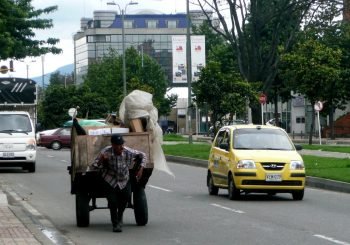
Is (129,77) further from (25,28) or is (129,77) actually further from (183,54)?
(25,28)

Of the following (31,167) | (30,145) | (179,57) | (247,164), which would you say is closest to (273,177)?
(247,164)

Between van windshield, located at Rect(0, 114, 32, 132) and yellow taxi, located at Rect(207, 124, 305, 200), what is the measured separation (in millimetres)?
12471

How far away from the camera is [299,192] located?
2122 centimetres

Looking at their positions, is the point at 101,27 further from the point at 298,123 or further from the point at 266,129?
the point at 266,129

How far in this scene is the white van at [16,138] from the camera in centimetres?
3275

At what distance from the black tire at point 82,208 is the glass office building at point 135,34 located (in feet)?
496

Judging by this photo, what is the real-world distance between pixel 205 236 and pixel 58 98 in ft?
264

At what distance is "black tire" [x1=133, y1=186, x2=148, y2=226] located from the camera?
15380mm

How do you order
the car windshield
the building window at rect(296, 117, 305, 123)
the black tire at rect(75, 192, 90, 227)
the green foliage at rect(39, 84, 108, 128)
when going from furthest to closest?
1. the green foliage at rect(39, 84, 108, 128)
2. the building window at rect(296, 117, 305, 123)
3. the car windshield
4. the black tire at rect(75, 192, 90, 227)

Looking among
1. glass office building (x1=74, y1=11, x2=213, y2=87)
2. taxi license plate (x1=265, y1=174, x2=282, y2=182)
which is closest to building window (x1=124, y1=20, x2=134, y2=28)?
glass office building (x1=74, y1=11, x2=213, y2=87)

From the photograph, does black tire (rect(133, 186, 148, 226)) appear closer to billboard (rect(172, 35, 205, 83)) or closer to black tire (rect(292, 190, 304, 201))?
black tire (rect(292, 190, 304, 201))

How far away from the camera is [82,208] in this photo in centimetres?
1565

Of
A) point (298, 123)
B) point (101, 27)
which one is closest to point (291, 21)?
point (298, 123)

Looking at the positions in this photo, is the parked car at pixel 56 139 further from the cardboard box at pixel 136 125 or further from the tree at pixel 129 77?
the cardboard box at pixel 136 125
